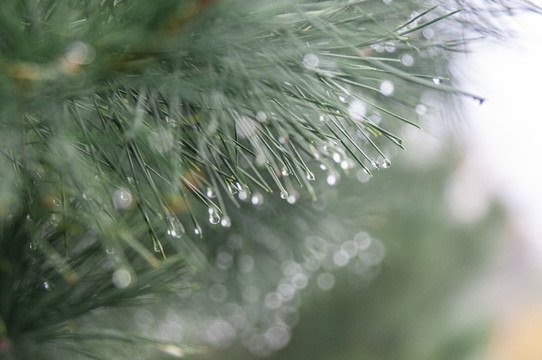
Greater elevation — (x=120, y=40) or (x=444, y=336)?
(x=120, y=40)

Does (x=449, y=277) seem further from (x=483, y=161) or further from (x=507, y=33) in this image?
(x=507, y=33)

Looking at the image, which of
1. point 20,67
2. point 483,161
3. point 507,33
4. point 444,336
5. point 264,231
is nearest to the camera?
point 20,67

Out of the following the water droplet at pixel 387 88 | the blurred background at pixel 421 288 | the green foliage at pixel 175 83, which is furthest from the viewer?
the blurred background at pixel 421 288

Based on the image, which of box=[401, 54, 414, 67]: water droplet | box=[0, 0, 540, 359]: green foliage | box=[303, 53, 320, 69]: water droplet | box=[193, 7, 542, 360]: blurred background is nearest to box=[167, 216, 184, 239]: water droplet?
box=[0, 0, 540, 359]: green foliage

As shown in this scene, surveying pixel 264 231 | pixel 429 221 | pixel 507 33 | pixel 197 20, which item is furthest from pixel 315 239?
pixel 429 221

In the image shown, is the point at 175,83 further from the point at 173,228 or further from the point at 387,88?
the point at 387,88

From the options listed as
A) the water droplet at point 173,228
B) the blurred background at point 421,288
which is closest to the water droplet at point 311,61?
the water droplet at point 173,228

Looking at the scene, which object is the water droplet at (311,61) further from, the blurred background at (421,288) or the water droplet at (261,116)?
the blurred background at (421,288)

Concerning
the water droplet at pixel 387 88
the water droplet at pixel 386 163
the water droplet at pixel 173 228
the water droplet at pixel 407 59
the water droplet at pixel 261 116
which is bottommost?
the water droplet at pixel 386 163
